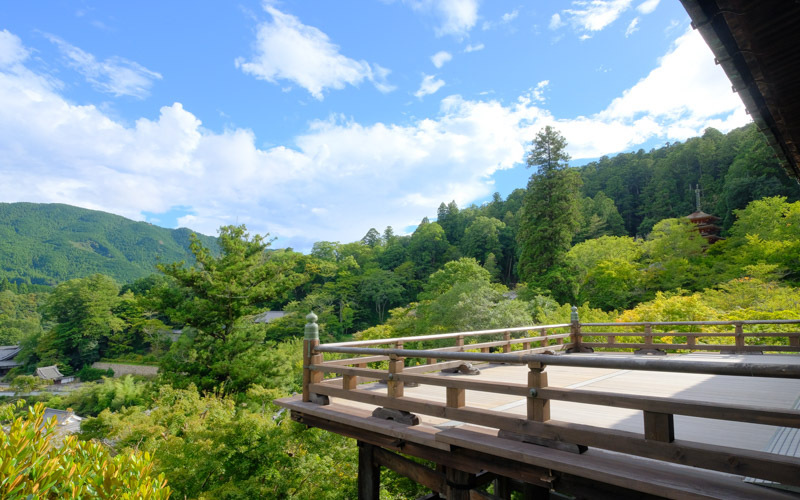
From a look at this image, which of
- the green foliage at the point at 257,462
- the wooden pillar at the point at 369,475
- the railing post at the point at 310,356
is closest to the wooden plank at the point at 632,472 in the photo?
the wooden pillar at the point at 369,475

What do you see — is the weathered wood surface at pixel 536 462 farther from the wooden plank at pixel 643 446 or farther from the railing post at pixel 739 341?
the railing post at pixel 739 341

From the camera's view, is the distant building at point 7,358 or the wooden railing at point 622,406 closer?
the wooden railing at point 622,406

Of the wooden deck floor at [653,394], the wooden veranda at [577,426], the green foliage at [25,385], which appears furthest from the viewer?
the green foliage at [25,385]

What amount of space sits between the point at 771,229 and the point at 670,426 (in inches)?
1013

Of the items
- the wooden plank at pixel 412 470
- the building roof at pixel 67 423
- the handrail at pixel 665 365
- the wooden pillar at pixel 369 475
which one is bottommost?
the building roof at pixel 67 423

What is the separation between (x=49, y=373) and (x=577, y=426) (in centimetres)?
5212

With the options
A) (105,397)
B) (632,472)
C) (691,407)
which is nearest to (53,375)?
(105,397)

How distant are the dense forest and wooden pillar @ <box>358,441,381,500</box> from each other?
1874mm

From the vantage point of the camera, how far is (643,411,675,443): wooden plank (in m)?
2.18

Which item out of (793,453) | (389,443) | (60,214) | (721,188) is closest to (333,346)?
(389,443)

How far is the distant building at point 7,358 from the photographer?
151 feet

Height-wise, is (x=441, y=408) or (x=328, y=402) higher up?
(x=441, y=408)

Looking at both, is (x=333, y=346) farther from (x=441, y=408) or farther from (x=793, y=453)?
(x=793, y=453)

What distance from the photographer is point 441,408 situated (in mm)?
3223
